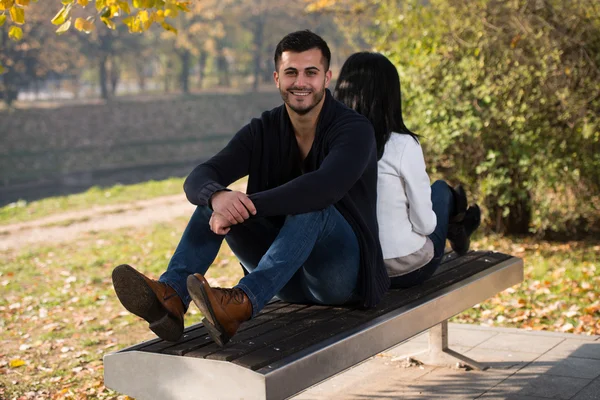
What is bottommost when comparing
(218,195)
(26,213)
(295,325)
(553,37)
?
(26,213)

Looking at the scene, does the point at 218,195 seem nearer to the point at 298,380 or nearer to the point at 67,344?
the point at 298,380

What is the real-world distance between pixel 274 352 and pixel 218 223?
549 mm

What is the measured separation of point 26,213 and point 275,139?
1187 cm

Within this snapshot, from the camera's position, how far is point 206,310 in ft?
9.09

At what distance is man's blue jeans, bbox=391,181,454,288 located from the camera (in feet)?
12.6

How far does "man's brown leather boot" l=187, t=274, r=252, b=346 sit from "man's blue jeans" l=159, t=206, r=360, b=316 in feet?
0.16

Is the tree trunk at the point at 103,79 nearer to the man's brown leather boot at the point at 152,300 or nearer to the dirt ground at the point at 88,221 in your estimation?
the dirt ground at the point at 88,221

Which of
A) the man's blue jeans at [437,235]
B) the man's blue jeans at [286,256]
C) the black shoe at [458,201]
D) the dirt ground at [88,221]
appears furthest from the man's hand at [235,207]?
the dirt ground at [88,221]

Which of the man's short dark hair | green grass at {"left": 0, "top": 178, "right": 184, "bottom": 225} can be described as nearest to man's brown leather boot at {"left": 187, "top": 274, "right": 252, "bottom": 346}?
the man's short dark hair

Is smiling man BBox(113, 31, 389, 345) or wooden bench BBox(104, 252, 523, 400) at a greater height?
smiling man BBox(113, 31, 389, 345)

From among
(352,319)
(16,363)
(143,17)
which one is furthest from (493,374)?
(16,363)

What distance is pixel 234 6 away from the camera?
137ft

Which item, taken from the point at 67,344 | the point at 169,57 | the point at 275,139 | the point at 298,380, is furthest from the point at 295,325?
the point at 169,57

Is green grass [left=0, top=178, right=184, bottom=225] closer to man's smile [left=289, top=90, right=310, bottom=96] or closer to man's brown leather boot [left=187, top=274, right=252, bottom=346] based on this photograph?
man's smile [left=289, top=90, right=310, bottom=96]
